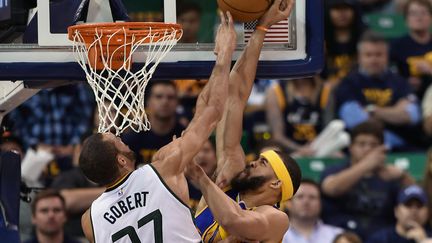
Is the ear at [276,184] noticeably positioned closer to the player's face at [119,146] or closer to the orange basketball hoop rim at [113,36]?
the player's face at [119,146]

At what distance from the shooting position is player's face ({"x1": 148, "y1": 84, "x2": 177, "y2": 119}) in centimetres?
1059

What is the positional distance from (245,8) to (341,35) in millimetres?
5236

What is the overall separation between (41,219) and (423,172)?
3.69 m

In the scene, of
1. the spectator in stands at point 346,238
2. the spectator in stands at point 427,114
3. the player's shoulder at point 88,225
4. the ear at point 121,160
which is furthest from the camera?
the spectator in stands at point 427,114

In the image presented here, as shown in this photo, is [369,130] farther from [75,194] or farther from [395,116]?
[75,194]

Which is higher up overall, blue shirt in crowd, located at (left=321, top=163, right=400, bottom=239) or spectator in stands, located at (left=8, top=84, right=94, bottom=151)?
spectator in stands, located at (left=8, top=84, right=94, bottom=151)

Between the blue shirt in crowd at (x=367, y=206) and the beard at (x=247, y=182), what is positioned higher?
the beard at (x=247, y=182)

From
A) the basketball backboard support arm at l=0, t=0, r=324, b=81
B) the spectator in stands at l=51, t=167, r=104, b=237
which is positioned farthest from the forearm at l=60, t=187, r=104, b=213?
the basketball backboard support arm at l=0, t=0, r=324, b=81

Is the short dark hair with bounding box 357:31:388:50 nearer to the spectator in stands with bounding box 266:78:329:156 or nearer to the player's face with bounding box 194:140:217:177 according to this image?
the spectator in stands with bounding box 266:78:329:156

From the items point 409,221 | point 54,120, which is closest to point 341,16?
point 409,221

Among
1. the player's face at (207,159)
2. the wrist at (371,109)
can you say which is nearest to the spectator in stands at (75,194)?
the player's face at (207,159)

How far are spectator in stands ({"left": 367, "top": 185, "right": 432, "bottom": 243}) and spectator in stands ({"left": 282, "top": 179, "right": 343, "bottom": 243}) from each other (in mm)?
401

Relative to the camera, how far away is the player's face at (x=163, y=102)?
10.6 metres

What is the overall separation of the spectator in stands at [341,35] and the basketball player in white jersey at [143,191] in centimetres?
558
